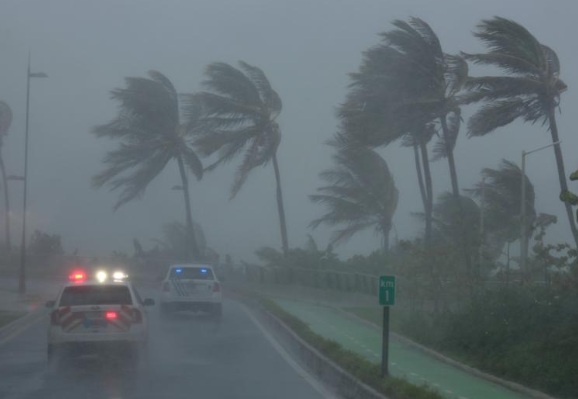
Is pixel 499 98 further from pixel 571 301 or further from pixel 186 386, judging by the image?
pixel 186 386

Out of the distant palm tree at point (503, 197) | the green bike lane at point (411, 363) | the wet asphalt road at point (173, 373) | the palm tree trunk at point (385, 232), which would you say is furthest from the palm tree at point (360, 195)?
the wet asphalt road at point (173, 373)

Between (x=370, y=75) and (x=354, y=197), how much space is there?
14596 mm

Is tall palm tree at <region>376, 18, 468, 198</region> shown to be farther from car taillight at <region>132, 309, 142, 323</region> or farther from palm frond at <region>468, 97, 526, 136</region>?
car taillight at <region>132, 309, 142, 323</region>

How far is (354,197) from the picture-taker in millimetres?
49781

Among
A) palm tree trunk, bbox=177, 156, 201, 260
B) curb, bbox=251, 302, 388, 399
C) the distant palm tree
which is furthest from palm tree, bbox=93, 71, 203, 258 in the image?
curb, bbox=251, 302, 388, 399

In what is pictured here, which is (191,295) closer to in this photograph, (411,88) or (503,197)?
(411,88)

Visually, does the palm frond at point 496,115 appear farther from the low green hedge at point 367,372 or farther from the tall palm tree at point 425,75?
the low green hedge at point 367,372

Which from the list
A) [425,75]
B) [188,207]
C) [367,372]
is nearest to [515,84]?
[425,75]

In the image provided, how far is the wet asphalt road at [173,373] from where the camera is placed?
15727 millimetres

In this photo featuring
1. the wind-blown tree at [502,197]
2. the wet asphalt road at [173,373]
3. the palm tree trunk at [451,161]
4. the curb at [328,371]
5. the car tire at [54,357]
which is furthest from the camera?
the wind-blown tree at [502,197]

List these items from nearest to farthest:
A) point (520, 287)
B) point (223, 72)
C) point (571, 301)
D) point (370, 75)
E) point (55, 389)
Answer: point (55, 389) → point (571, 301) → point (520, 287) → point (370, 75) → point (223, 72)

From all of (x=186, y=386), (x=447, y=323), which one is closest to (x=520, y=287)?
(x=447, y=323)

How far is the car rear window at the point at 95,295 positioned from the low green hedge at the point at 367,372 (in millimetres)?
3861

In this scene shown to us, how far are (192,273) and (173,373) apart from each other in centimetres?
1493
